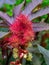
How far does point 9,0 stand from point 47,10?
0.94ft

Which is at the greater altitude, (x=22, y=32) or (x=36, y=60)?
(x=22, y=32)

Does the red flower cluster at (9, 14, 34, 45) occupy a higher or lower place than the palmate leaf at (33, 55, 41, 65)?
higher

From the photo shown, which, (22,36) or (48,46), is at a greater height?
Answer: (22,36)

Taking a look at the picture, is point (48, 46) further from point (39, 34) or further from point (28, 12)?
point (28, 12)

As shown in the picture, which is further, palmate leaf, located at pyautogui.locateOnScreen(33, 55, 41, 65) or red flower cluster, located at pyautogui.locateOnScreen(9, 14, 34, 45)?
palmate leaf, located at pyautogui.locateOnScreen(33, 55, 41, 65)

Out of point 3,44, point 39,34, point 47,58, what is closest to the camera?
point 47,58

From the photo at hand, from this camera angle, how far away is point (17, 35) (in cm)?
88

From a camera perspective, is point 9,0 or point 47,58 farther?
point 9,0

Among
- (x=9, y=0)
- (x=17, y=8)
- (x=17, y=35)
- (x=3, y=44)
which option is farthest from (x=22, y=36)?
(x=9, y=0)

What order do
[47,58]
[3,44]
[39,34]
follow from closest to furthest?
[47,58], [3,44], [39,34]

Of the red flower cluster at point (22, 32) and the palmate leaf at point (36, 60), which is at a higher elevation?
the red flower cluster at point (22, 32)

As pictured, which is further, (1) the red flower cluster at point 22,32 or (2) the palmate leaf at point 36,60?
(2) the palmate leaf at point 36,60

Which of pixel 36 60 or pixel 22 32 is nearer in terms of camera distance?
pixel 22 32

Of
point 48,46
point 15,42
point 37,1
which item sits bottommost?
point 48,46
